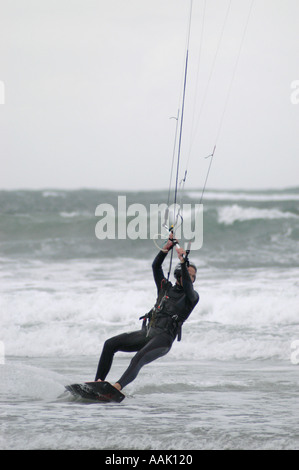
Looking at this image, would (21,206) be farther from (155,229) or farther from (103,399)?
(103,399)

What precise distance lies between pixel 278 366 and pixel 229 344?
1.63 metres

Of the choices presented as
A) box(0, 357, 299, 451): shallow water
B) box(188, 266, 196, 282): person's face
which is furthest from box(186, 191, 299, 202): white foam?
box(188, 266, 196, 282): person's face

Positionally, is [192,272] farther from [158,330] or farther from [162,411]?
[162,411]

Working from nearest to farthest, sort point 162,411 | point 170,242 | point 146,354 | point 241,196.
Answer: point 162,411 → point 170,242 → point 146,354 → point 241,196

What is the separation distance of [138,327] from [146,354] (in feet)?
21.5

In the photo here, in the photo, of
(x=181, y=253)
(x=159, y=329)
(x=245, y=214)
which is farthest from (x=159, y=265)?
(x=245, y=214)

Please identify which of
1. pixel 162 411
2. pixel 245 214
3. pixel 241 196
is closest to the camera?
pixel 162 411

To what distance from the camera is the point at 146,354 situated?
774 centimetres

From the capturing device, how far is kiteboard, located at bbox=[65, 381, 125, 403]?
7633 mm

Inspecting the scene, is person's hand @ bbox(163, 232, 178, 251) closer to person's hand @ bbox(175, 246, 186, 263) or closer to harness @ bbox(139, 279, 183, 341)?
person's hand @ bbox(175, 246, 186, 263)

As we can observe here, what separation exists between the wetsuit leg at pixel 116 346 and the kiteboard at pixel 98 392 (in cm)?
17

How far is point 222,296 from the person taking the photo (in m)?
15.8

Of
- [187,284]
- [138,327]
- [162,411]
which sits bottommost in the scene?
[162,411]
